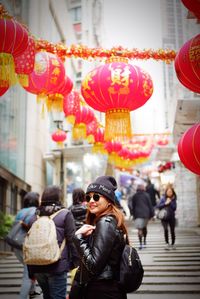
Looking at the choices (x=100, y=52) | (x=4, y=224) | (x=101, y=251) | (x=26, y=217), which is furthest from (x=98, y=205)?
(x=4, y=224)

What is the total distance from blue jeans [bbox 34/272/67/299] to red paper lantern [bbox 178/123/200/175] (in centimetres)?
189

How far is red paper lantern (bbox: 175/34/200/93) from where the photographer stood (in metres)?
4.02

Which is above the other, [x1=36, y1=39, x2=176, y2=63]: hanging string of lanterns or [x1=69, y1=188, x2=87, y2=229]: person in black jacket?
[x1=36, y1=39, x2=176, y2=63]: hanging string of lanterns

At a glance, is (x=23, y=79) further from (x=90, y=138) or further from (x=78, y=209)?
(x=90, y=138)

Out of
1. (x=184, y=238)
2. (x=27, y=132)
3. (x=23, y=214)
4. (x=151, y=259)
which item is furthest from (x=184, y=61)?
(x=27, y=132)

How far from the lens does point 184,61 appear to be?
4141 millimetres

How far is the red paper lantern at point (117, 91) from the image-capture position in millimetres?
5566

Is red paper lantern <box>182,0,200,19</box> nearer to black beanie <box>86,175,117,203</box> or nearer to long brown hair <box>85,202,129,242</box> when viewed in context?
black beanie <box>86,175,117,203</box>

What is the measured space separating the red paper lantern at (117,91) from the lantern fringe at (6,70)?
4.05 ft

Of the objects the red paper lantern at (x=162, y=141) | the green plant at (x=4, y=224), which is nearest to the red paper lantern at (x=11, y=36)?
the green plant at (x=4, y=224)

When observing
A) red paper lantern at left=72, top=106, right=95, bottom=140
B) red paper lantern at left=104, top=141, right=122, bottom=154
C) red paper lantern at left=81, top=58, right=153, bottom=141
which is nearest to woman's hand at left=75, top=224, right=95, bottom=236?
red paper lantern at left=81, top=58, right=153, bottom=141

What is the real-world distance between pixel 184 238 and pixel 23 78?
28.8 ft

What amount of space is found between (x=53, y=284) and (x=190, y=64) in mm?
2766

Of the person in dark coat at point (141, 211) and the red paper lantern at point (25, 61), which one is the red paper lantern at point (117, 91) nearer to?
the red paper lantern at point (25, 61)
